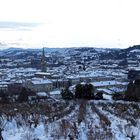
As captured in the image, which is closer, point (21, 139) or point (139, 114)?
point (21, 139)

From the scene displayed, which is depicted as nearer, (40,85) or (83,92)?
(83,92)

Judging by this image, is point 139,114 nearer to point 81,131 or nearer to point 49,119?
point 49,119

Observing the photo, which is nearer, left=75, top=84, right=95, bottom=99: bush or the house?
left=75, top=84, right=95, bottom=99: bush

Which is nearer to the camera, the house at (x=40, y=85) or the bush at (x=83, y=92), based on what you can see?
the bush at (x=83, y=92)

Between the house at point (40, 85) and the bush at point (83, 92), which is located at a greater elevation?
the bush at point (83, 92)

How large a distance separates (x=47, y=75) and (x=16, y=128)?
94.8 m

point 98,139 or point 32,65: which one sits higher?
point 98,139

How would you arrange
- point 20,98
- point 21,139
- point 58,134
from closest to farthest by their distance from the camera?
point 21,139 → point 58,134 → point 20,98

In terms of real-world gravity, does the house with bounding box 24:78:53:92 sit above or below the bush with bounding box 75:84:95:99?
below

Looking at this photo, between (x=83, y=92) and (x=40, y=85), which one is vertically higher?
(x=83, y=92)

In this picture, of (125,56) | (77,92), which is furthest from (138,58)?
(77,92)

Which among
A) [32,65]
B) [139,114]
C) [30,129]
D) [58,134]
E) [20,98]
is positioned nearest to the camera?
[58,134]

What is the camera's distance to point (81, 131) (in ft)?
67.7

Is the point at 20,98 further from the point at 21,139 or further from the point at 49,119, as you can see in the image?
the point at 21,139
